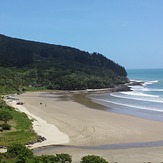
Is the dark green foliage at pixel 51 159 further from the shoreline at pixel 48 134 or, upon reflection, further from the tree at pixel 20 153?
the shoreline at pixel 48 134

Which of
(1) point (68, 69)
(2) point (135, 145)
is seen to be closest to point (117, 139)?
(2) point (135, 145)

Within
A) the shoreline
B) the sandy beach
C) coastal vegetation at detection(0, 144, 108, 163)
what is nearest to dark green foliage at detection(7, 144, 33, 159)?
coastal vegetation at detection(0, 144, 108, 163)

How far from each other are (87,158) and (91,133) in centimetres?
2251

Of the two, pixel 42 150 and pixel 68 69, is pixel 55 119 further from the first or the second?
pixel 68 69

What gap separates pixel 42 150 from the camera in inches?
1489

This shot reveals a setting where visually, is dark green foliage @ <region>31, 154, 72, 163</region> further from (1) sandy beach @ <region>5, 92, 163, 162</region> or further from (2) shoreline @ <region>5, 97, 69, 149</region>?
(2) shoreline @ <region>5, 97, 69, 149</region>

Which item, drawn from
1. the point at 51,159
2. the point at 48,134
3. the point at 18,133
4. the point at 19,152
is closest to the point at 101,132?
the point at 48,134

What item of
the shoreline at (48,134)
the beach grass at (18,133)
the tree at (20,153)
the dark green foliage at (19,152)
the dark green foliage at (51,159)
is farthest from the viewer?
the shoreline at (48,134)

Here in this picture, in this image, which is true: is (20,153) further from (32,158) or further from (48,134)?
(48,134)

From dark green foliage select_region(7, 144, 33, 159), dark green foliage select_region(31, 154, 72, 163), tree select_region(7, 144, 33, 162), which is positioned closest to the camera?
dark green foliage select_region(31, 154, 72, 163)

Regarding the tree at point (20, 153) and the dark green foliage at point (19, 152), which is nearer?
the tree at point (20, 153)

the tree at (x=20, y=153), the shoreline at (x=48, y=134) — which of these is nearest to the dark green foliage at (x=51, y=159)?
the tree at (x=20, y=153)

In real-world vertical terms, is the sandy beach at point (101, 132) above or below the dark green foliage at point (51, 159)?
below

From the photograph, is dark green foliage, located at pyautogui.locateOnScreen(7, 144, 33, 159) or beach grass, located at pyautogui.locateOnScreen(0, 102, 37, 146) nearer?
dark green foliage, located at pyautogui.locateOnScreen(7, 144, 33, 159)
